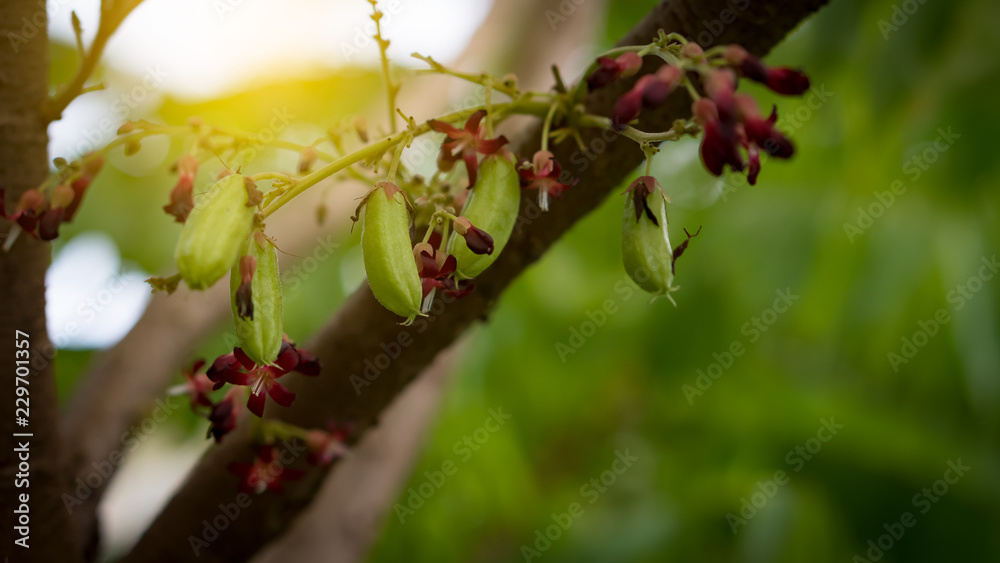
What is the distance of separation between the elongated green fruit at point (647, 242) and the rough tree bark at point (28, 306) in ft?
2.26

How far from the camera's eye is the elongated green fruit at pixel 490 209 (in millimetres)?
624

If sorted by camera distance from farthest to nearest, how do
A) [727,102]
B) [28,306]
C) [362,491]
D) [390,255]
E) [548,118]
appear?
[362,491], [28,306], [548,118], [390,255], [727,102]

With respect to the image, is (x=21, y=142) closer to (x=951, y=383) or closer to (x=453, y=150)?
(x=453, y=150)

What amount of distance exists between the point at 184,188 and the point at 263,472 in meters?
0.39

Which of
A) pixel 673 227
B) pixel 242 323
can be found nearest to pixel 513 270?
pixel 242 323

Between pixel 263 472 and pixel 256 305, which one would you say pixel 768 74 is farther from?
pixel 263 472

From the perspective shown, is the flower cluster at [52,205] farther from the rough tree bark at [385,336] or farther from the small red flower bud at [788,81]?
the small red flower bud at [788,81]

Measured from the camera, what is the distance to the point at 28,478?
915 mm

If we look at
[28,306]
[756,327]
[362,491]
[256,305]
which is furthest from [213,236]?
[756,327]

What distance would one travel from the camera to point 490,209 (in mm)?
633

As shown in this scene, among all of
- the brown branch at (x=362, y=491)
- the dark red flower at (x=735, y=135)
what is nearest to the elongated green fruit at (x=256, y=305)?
the dark red flower at (x=735, y=135)

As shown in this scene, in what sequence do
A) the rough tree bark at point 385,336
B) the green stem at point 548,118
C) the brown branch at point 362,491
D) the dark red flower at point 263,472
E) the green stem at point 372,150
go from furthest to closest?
the brown branch at point 362,491
the dark red flower at point 263,472
the rough tree bark at point 385,336
the green stem at point 548,118
the green stem at point 372,150

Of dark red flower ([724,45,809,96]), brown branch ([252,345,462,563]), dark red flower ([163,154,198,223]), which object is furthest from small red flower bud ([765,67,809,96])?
brown branch ([252,345,462,563])

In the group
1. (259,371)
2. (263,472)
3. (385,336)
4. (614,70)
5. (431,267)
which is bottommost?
(263,472)
